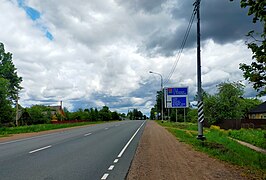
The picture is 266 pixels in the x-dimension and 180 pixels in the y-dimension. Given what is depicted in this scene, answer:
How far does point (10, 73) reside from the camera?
66.8m

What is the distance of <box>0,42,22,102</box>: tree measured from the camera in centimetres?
6428

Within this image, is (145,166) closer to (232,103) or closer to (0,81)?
(232,103)

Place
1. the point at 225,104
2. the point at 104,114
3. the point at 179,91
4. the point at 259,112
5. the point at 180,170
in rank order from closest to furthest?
the point at 180,170 → the point at 225,104 → the point at 179,91 → the point at 259,112 → the point at 104,114

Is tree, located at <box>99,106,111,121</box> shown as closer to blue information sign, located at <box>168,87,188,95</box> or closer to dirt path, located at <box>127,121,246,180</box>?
blue information sign, located at <box>168,87,188,95</box>

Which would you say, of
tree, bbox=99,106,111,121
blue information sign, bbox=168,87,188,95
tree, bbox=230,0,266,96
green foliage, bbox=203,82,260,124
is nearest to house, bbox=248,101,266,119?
green foliage, bbox=203,82,260,124

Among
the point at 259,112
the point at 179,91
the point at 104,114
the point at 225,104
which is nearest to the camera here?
the point at 225,104

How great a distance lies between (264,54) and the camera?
393 inches

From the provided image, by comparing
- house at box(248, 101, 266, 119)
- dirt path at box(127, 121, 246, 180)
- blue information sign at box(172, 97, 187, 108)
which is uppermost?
blue information sign at box(172, 97, 187, 108)

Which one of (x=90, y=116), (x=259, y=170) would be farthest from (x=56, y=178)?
(x=90, y=116)

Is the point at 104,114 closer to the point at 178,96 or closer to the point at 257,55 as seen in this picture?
the point at 178,96

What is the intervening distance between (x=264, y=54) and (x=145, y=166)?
5714 millimetres

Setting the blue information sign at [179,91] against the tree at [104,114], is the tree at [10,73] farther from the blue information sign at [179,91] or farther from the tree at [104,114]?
the tree at [104,114]

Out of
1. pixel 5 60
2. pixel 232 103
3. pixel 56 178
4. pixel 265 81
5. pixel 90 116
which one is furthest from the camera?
pixel 90 116

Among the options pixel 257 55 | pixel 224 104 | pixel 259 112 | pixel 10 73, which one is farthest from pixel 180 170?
pixel 10 73
